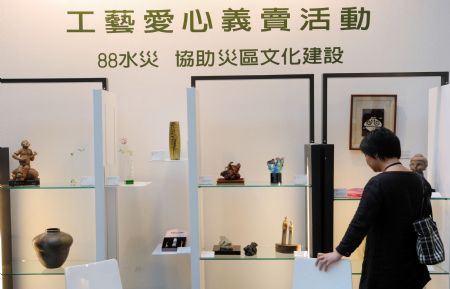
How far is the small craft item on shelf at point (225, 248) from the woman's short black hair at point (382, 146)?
1.28 m

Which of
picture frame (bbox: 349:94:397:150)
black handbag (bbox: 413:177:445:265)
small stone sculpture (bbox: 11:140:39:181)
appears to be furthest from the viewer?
picture frame (bbox: 349:94:397:150)

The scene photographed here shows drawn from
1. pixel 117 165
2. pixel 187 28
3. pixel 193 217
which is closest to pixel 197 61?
pixel 187 28

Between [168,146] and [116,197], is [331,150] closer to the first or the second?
[168,146]

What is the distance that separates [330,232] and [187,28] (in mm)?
1811

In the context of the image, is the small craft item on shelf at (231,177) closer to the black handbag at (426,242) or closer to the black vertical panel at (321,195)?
the black vertical panel at (321,195)

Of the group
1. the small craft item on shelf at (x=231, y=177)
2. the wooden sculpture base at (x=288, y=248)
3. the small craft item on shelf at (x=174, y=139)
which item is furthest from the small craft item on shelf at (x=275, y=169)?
the small craft item on shelf at (x=174, y=139)

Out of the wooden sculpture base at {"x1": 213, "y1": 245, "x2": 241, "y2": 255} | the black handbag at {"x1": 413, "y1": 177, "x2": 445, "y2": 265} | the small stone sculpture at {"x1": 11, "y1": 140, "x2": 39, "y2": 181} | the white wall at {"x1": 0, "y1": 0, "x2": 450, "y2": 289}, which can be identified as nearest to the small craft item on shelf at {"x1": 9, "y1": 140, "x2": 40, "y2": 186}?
the small stone sculpture at {"x1": 11, "y1": 140, "x2": 39, "y2": 181}

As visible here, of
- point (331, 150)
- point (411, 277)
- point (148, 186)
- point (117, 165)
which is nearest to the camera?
point (411, 277)

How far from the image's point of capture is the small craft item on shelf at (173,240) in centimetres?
341

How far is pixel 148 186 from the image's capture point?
3.77 m

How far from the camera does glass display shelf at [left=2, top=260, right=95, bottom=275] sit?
10.9 ft

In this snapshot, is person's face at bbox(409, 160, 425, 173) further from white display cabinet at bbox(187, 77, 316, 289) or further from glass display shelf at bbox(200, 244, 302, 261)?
glass display shelf at bbox(200, 244, 302, 261)

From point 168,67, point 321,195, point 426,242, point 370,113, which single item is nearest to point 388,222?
point 426,242

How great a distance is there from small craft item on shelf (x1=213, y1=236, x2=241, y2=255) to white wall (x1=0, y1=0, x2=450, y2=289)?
17.6 inches
